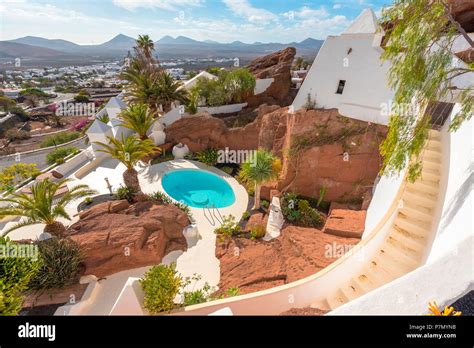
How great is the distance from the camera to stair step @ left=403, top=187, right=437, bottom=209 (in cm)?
691

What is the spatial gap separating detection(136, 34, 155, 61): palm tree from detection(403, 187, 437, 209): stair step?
2608 centimetres

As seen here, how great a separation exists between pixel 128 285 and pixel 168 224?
541cm

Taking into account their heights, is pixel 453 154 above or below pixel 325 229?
above

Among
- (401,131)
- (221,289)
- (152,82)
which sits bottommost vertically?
(221,289)

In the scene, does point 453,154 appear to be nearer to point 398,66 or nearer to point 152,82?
point 398,66

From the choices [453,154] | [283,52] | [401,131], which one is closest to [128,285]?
[401,131]

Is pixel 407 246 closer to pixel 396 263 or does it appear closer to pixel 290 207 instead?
pixel 396 263

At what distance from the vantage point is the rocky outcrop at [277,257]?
28.7 feet

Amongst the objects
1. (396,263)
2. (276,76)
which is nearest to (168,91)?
(276,76)

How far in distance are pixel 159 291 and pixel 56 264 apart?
5.03 m

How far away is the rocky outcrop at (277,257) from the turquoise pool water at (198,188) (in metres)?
4.23

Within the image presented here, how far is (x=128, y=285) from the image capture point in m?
6.33

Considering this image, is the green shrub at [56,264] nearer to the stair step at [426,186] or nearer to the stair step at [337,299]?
the stair step at [337,299]

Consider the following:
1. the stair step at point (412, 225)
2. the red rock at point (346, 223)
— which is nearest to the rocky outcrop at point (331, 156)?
the red rock at point (346, 223)
